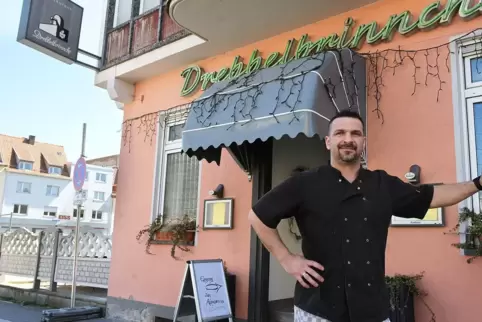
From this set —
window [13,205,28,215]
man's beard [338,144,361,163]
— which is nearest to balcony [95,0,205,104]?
man's beard [338,144,361,163]

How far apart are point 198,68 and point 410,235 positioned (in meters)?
4.10

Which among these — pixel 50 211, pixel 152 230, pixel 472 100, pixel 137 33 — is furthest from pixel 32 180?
pixel 472 100

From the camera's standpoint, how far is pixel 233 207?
6.14 meters

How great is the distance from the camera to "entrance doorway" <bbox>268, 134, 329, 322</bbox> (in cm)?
593

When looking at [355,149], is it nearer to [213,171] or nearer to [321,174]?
[321,174]

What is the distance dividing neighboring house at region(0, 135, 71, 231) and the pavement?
33.0m

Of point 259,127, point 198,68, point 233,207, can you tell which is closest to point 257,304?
point 233,207

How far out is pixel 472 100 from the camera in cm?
445

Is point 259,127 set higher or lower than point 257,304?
higher

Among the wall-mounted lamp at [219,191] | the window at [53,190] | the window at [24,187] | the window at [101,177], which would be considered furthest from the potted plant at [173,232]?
the window at [53,190]

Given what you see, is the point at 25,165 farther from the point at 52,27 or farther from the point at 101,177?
the point at 52,27

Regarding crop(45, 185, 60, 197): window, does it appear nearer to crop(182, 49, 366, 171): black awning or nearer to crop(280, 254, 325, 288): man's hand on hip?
crop(182, 49, 366, 171): black awning

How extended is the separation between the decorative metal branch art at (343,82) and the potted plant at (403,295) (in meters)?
1.73

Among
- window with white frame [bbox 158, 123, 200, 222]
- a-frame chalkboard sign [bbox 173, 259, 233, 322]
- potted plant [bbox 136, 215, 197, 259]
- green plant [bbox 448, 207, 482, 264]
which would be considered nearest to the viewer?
Answer: green plant [bbox 448, 207, 482, 264]
